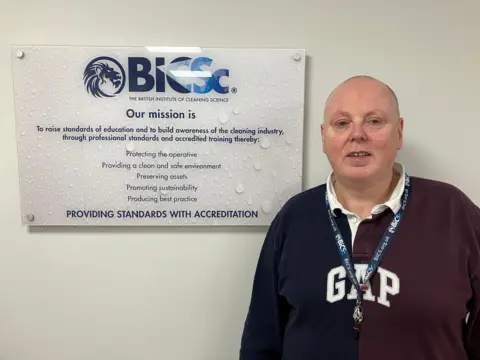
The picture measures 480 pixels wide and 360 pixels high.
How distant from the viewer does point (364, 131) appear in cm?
109

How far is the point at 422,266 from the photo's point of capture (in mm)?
1059

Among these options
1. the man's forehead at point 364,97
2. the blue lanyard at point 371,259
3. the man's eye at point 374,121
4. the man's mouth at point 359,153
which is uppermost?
the man's forehead at point 364,97

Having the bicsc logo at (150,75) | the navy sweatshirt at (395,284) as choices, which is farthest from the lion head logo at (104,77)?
the navy sweatshirt at (395,284)

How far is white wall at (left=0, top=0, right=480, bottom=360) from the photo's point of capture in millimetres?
1327

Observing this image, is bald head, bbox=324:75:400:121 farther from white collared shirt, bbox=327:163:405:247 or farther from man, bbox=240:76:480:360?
white collared shirt, bbox=327:163:405:247

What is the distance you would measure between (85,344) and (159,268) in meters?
0.36

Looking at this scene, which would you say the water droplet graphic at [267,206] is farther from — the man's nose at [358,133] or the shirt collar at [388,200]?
the man's nose at [358,133]

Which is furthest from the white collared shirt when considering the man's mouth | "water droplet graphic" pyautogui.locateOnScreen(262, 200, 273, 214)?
"water droplet graphic" pyautogui.locateOnScreen(262, 200, 273, 214)

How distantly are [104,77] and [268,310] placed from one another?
33.5 inches

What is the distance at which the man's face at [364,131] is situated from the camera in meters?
1.08

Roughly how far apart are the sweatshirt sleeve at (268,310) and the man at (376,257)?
0.11 ft

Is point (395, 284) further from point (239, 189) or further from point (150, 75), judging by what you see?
point (150, 75)

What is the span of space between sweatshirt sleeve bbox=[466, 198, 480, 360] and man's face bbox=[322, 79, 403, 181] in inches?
10.0

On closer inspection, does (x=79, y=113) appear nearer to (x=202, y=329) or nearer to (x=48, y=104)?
(x=48, y=104)
